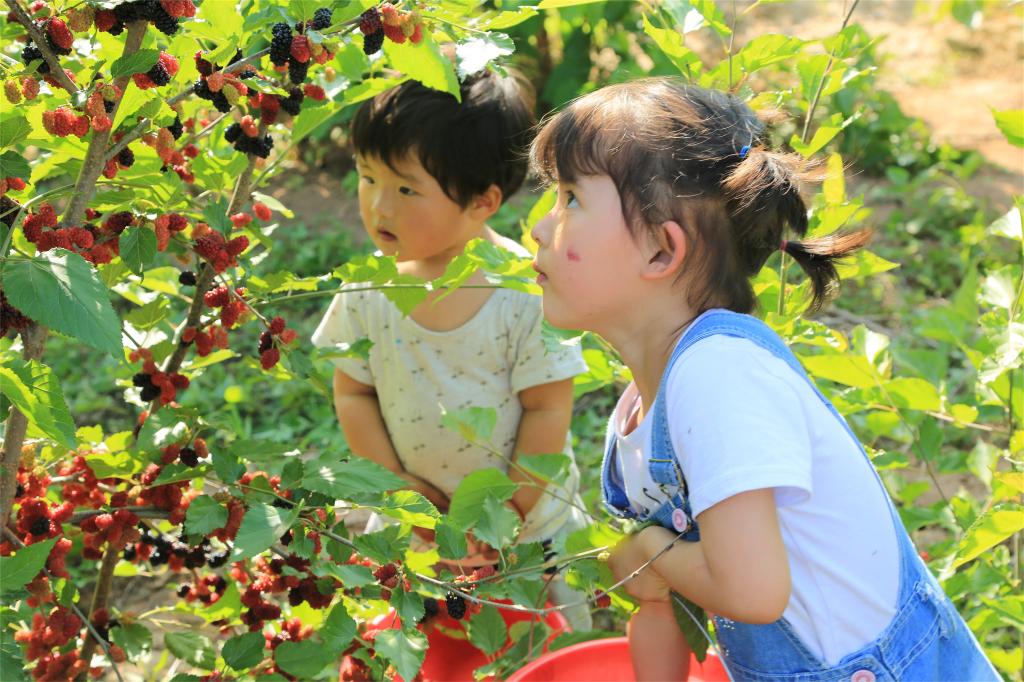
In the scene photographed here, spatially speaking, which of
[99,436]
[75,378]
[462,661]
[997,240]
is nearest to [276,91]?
[99,436]

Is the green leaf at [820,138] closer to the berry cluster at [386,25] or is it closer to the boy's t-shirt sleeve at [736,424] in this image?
the boy's t-shirt sleeve at [736,424]

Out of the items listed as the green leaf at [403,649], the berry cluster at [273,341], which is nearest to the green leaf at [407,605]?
the green leaf at [403,649]

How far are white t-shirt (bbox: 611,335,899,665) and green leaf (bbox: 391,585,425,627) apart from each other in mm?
327

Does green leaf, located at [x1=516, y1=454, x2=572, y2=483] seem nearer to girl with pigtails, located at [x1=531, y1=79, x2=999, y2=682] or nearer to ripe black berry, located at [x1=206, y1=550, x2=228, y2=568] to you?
girl with pigtails, located at [x1=531, y1=79, x2=999, y2=682]

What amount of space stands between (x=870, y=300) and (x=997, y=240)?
22.8 inches

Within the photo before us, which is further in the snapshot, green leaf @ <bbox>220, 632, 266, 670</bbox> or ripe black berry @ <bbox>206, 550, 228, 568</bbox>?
ripe black berry @ <bbox>206, 550, 228, 568</bbox>

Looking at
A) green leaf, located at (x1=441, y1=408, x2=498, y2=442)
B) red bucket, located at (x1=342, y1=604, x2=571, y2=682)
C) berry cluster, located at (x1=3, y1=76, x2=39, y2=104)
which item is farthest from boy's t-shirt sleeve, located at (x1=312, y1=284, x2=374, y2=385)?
berry cluster, located at (x1=3, y1=76, x2=39, y2=104)

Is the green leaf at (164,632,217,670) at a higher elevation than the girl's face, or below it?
below

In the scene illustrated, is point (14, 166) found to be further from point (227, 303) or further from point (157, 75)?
point (227, 303)

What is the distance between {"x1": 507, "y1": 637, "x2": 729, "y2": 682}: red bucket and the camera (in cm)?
157

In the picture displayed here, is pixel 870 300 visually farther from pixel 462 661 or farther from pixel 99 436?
pixel 99 436

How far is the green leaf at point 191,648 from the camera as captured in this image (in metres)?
1.50

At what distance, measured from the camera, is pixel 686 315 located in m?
1.31

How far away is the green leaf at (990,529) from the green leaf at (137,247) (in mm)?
1064
